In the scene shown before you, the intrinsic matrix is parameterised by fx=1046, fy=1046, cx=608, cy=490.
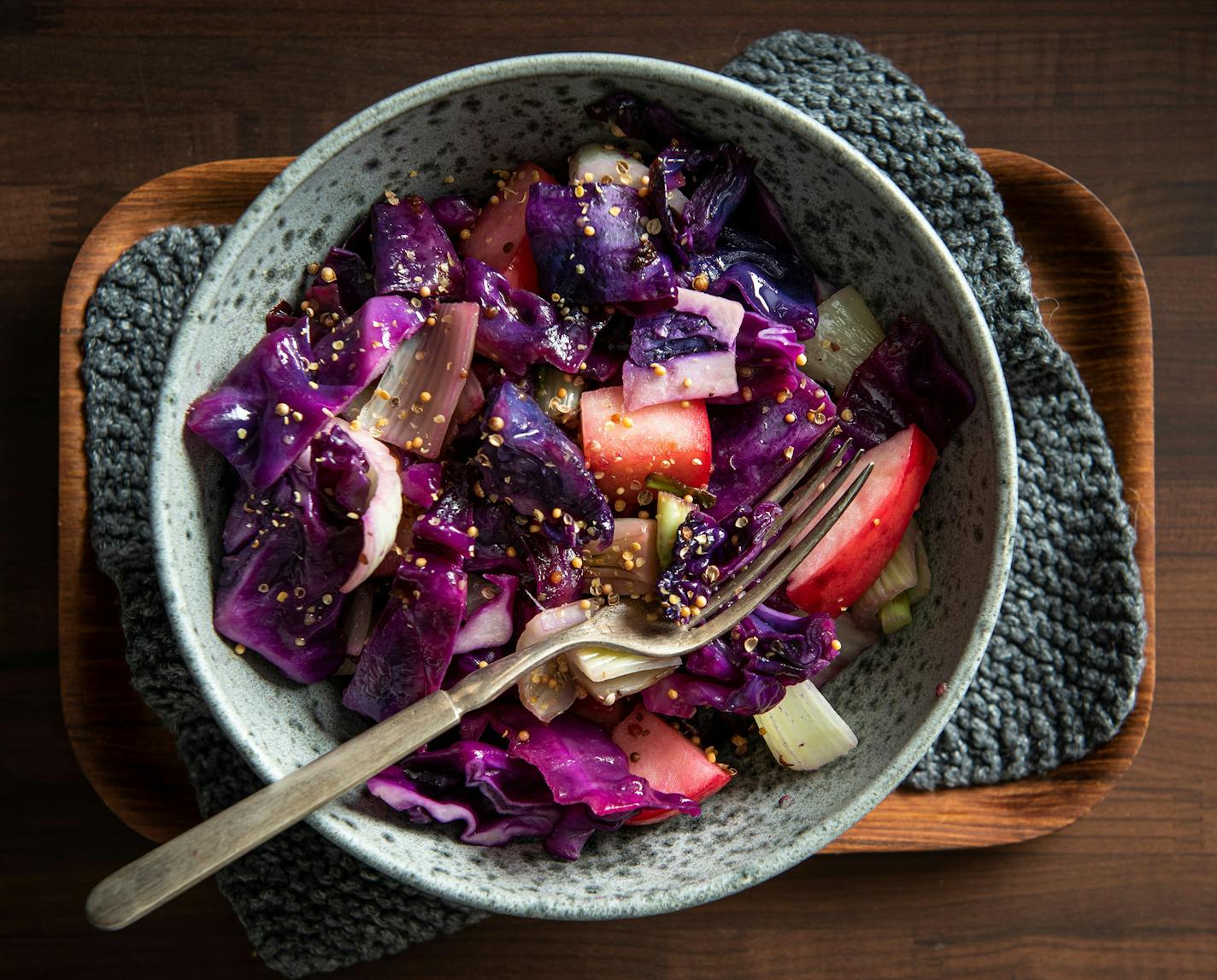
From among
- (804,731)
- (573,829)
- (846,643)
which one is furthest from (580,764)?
(846,643)

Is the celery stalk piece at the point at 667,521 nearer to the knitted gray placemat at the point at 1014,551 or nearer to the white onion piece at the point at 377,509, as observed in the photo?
the white onion piece at the point at 377,509

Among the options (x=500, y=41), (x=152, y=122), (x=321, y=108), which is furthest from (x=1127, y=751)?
(x=152, y=122)

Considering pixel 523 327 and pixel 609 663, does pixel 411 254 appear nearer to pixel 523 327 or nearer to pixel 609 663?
pixel 523 327

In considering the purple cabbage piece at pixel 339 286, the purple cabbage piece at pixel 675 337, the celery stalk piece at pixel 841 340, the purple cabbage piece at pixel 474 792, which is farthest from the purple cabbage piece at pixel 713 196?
the purple cabbage piece at pixel 474 792

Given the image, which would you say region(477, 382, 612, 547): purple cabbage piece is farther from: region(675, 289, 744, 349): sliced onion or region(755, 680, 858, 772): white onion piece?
region(755, 680, 858, 772): white onion piece

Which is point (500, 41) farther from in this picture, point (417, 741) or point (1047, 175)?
point (417, 741)

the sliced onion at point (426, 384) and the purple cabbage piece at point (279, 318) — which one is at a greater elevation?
the purple cabbage piece at point (279, 318)
